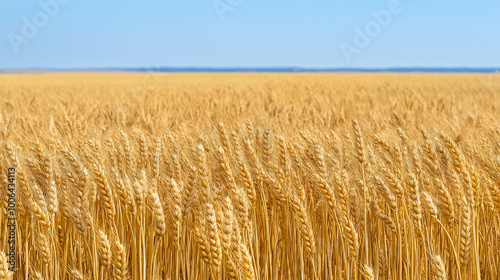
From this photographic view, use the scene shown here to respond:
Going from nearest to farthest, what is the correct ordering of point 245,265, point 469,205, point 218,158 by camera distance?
point 245,265 < point 469,205 < point 218,158

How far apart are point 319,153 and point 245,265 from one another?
658 mm

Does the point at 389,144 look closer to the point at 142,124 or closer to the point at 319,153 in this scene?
the point at 319,153

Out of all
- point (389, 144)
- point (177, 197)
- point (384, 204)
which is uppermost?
point (389, 144)

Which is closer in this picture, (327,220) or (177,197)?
(177,197)

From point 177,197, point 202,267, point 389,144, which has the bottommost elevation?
point 202,267

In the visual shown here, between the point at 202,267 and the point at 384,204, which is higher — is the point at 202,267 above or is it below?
below

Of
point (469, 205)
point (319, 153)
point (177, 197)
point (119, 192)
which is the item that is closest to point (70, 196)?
point (119, 192)

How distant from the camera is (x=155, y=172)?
2.31 metres

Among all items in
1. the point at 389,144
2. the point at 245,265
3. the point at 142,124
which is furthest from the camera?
the point at 142,124

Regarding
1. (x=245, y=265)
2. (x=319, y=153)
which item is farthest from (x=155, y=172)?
(x=245, y=265)

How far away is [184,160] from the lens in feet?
7.23

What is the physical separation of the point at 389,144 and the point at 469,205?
0.44m

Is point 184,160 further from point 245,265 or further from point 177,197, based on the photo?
point 245,265

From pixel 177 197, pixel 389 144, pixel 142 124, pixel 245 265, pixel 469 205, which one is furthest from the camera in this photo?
pixel 142 124
